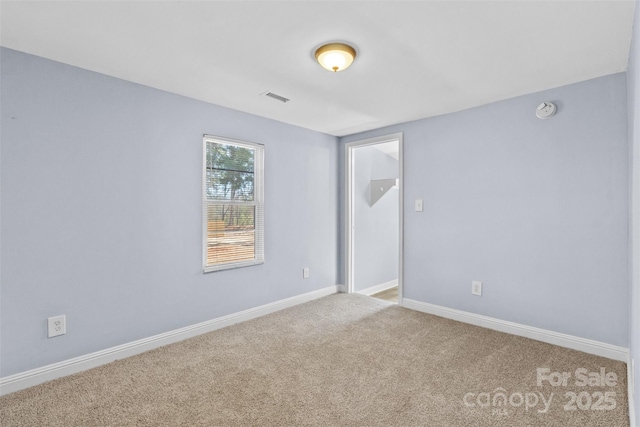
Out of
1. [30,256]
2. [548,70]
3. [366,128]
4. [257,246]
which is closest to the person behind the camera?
[30,256]

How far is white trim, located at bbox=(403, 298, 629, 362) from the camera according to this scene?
2.43 meters

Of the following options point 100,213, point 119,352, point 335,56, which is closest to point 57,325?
point 119,352

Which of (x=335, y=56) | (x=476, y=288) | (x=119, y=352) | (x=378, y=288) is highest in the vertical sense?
(x=335, y=56)

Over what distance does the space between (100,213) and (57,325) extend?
80 centimetres

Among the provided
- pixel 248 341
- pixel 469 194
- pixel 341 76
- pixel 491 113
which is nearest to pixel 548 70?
pixel 491 113

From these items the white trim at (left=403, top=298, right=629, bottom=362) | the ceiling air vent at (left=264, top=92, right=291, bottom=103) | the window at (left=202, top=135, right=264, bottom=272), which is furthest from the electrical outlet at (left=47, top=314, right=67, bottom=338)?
the white trim at (left=403, top=298, right=629, bottom=362)

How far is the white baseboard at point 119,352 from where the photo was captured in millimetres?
2053

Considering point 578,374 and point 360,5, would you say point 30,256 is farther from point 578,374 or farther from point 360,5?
point 578,374

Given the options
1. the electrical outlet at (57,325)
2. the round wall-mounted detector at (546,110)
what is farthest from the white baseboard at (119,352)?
the round wall-mounted detector at (546,110)

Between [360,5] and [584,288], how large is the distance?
2654 mm

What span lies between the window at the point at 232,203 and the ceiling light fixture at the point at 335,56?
1.43 meters

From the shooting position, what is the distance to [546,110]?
8.78 feet

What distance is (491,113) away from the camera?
3.05m

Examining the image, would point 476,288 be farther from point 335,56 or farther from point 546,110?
point 335,56
